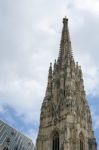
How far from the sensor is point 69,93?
61.1 metres

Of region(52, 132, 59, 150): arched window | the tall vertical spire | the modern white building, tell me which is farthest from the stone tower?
the modern white building

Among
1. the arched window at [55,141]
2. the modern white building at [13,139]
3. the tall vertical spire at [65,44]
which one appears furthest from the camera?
the tall vertical spire at [65,44]

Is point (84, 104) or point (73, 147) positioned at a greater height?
point (84, 104)

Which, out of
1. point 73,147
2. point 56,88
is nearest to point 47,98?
point 56,88

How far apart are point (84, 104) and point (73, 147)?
11.3 meters

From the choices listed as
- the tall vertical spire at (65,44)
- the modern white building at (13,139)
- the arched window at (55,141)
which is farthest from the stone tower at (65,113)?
the modern white building at (13,139)

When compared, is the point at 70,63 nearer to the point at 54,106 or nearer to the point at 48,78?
the point at 48,78

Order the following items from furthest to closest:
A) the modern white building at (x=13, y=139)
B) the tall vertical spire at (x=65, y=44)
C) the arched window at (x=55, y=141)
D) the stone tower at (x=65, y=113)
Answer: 1. the tall vertical spire at (x=65, y=44)
2. the modern white building at (x=13, y=139)
3. the arched window at (x=55, y=141)
4. the stone tower at (x=65, y=113)

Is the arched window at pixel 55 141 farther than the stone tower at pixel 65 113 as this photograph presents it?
Yes

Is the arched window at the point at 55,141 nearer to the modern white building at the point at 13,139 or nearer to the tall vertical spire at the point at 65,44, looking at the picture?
the modern white building at the point at 13,139

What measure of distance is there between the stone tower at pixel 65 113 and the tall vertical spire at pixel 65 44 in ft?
3.18

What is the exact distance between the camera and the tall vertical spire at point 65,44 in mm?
71400

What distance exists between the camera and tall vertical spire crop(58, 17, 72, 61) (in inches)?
2811

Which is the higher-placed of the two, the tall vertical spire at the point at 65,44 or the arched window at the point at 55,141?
the tall vertical spire at the point at 65,44
